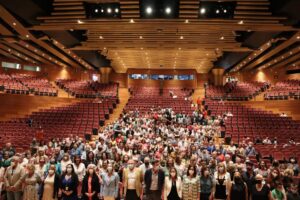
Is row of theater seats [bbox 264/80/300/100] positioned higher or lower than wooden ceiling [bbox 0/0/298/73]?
lower

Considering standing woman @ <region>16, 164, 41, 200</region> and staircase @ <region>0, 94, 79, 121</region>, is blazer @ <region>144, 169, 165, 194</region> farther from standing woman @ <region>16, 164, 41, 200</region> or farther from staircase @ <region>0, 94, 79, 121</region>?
staircase @ <region>0, 94, 79, 121</region>

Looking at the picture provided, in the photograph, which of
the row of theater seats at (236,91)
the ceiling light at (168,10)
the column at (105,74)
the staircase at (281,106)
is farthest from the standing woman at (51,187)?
the column at (105,74)

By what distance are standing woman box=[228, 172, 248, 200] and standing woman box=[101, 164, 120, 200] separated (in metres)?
2.25

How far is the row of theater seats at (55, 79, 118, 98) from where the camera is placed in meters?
23.9

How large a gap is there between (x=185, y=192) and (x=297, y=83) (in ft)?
60.4

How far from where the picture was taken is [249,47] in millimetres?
17484

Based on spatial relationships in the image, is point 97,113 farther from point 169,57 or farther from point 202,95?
point 202,95

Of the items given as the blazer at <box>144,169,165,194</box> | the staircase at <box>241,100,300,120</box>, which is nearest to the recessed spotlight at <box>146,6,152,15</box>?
the blazer at <box>144,169,165,194</box>

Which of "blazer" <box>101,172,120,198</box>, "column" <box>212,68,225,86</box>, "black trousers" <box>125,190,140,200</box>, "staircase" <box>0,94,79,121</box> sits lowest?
"black trousers" <box>125,190,140,200</box>

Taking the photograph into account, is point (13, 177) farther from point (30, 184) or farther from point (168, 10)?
point (168, 10)

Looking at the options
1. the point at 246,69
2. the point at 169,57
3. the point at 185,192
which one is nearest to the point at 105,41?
the point at 169,57

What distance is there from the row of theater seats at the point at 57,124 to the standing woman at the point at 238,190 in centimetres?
912

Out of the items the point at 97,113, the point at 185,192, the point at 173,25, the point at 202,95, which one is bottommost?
the point at 185,192

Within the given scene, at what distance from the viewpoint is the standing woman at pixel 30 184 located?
643 cm
